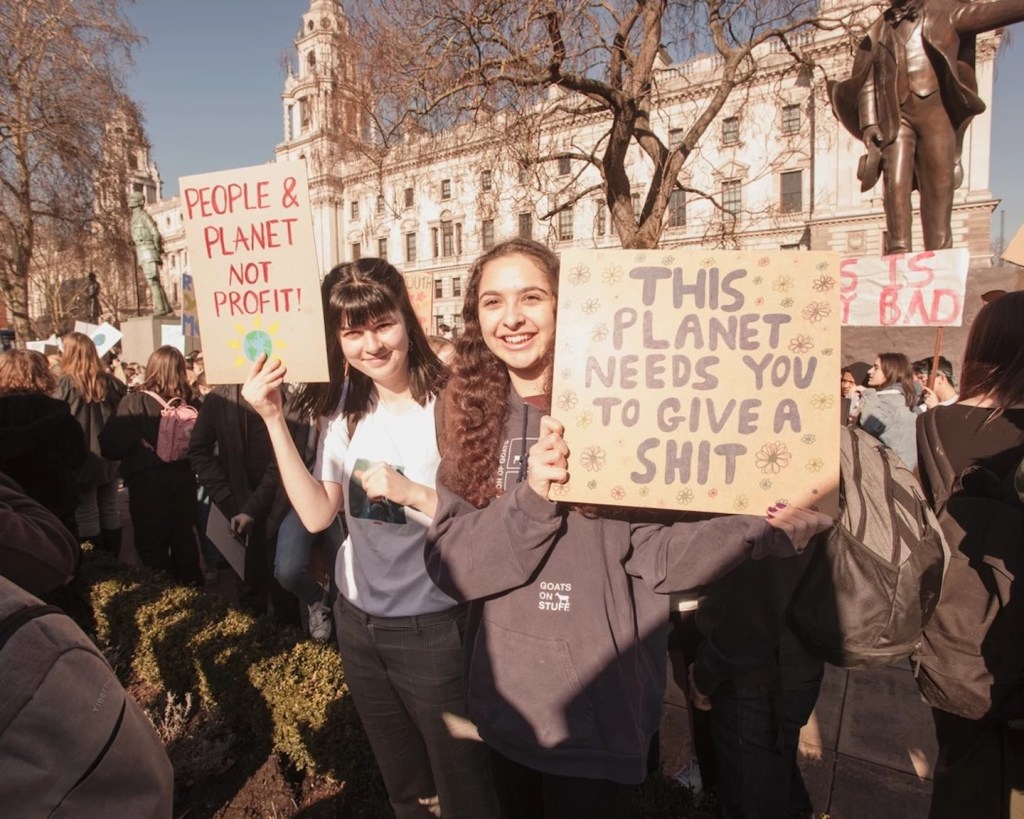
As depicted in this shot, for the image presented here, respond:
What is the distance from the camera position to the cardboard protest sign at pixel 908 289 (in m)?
3.62

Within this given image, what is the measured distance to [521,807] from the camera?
1652 millimetres

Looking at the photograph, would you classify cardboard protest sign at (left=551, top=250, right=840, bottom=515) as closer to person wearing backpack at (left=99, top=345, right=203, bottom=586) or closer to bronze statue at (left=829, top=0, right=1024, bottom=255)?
person wearing backpack at (left=99, top=345, right=203, bottom=586)

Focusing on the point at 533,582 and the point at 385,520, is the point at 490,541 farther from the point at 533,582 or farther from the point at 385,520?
the point at 385,520

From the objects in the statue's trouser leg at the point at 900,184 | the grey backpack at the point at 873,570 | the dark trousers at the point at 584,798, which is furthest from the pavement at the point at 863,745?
the statue's trouser leg at the point at 900,184

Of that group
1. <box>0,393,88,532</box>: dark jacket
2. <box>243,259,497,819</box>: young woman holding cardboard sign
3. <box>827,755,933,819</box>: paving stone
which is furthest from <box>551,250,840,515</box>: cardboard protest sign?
<box>0,393,88,532</box>: dark jacket

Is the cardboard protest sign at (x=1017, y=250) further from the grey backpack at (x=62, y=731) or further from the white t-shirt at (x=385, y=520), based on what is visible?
the grey backpack at (x=62, y=731)

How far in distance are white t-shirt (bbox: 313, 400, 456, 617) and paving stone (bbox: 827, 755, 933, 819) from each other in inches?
76.4

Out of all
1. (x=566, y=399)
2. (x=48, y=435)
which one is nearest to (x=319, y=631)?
(x=48, y=435)

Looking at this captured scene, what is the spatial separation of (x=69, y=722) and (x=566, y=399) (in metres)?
0.98

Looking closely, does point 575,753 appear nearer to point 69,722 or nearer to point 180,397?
point 69,722

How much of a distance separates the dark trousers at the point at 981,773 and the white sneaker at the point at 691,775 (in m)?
0.94

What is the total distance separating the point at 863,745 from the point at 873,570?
5.70 ft

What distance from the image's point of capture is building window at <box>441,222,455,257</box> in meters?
43.4

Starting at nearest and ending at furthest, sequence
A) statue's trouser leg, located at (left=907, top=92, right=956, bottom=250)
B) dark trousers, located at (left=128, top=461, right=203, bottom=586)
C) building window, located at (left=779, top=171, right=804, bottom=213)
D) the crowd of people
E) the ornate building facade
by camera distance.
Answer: the crowd of people < dark trousers, located at (left=128, top=461, right=203, bottom=586) < statue's trouser leg, located at (left=907, top=92, right=956, bottom=250) < the ornate building facade < building window, located at (left=779, top=171, right=804, bottom=213)
